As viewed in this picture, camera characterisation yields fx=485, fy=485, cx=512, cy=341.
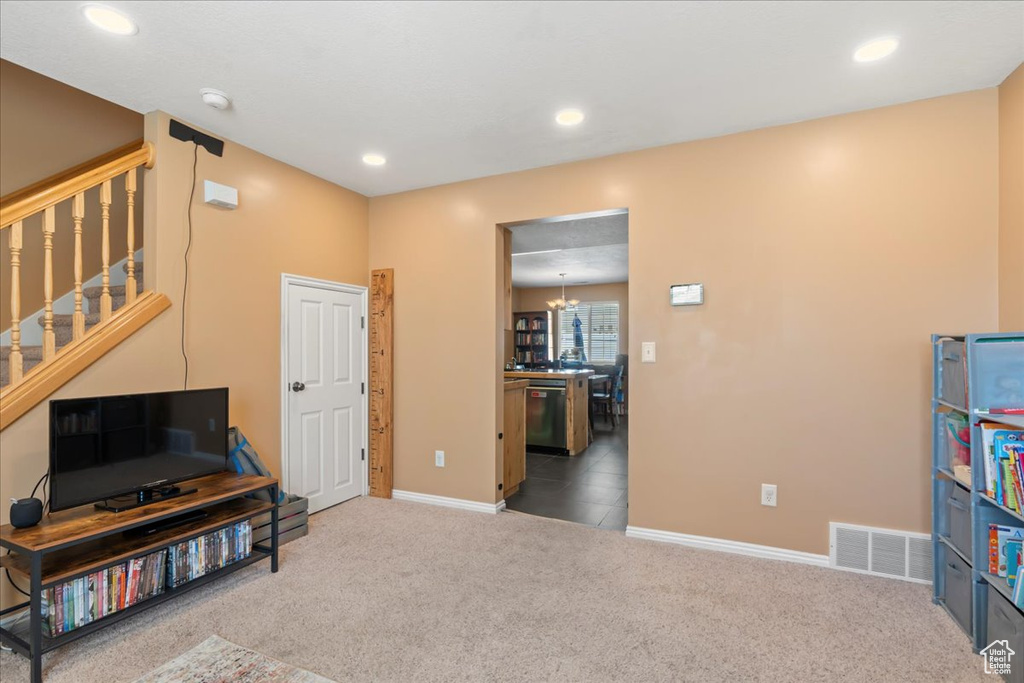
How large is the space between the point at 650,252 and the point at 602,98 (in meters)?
1.07

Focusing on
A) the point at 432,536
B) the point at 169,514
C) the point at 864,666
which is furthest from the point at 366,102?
the point at 864,666

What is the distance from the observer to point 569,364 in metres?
10.1

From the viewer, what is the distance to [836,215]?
→ 2801mm

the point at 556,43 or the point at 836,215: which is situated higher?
the point at 556,43

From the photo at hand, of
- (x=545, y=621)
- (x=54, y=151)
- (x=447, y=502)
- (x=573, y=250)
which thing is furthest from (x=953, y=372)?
(x=54, y=151)

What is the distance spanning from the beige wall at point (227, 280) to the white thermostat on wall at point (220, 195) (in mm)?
56

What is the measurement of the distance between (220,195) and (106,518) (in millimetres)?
1919

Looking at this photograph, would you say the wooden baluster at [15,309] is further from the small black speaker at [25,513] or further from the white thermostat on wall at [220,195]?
the white thermostat on wall at [220,195]

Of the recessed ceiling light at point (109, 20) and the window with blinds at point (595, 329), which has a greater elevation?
the recessed ceiling light at point (109, 20)

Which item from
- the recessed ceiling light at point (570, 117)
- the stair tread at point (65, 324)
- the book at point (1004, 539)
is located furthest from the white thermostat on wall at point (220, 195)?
the book at point (1004, 539)

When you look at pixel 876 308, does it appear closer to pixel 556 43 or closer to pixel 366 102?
pixel 556 43

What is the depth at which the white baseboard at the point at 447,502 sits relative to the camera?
3801 mm

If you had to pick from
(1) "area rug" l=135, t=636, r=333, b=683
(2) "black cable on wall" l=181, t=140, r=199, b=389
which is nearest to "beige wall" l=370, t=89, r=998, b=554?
(2) "black cable on wall" l=181, t=140, r=199, b=389

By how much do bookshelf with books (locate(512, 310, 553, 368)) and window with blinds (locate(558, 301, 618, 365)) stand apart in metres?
0.41
